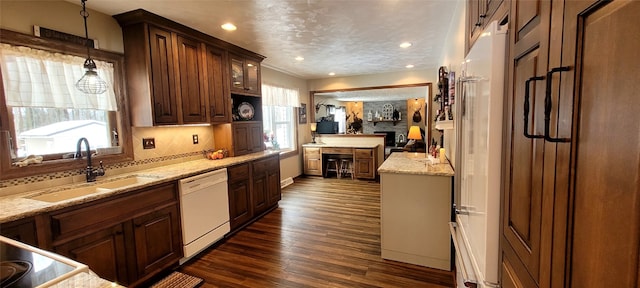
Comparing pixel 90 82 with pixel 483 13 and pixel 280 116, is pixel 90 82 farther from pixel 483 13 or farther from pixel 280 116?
pixel 280 116

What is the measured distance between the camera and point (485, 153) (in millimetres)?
996

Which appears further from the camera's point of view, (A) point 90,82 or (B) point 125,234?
(A) point 90,82

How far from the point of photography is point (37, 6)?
2.04m

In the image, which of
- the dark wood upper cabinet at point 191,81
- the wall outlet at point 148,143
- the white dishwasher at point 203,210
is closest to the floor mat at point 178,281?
the white dishwasher at point 203,210

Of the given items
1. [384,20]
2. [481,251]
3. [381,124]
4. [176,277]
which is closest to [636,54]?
[481,251]

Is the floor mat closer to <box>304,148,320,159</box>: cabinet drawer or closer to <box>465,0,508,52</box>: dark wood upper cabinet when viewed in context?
<box>465,0,508,52</box>: dark wood upper cabinet

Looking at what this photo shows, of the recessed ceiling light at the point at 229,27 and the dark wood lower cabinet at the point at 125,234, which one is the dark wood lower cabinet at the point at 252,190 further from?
the recessed ceiling light at the point at 229,27

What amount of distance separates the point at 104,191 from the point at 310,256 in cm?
188

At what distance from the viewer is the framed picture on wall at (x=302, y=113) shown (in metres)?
6.15

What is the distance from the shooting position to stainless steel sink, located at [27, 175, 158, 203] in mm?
2016

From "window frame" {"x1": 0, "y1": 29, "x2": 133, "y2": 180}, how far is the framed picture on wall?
379cm

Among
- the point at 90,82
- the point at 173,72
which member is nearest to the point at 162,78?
the point at 173,72

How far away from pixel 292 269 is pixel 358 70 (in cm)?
401

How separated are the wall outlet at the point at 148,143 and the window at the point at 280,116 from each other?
2050 mm
